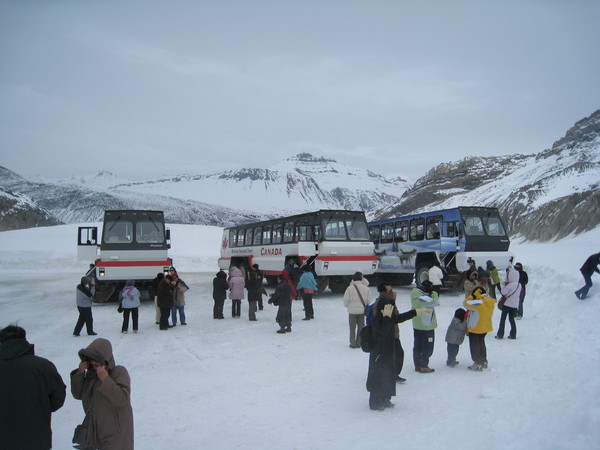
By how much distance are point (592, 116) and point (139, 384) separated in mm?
70663

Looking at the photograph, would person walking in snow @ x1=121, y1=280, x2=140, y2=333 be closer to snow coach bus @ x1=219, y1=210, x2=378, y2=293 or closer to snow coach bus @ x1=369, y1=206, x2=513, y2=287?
snow coach bus @ x1=219, y1=210, x2=378, y2=293

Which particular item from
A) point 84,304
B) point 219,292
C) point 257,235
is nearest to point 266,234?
point 257,235

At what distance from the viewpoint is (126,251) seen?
16.7m

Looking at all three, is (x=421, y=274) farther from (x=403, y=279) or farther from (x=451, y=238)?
(x=403, y=279)

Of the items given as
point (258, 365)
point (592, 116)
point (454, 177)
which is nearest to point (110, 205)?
point (454, 177)

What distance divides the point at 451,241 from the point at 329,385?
436 inches

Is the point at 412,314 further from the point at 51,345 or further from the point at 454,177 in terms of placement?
the point at 454,177

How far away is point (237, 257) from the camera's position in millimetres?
24938

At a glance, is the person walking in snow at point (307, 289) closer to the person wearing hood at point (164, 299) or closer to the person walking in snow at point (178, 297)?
the person walking in snow at point (178, 297)

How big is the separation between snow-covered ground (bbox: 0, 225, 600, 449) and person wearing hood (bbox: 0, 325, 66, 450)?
1.94 meters

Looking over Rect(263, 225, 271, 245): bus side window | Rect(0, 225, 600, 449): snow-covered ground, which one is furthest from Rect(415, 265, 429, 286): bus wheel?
Rect(263, 225, 271, 245): bus side window

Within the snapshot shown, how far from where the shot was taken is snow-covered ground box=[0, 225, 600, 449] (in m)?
5.42

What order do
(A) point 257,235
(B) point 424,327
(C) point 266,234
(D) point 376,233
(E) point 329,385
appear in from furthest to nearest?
(A) point 257,235 → (D) point 376,233 → (C) point 266,234 → (B) point 424,327 → (E) point 329,385

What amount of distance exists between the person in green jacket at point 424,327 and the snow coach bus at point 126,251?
34.0 feet
